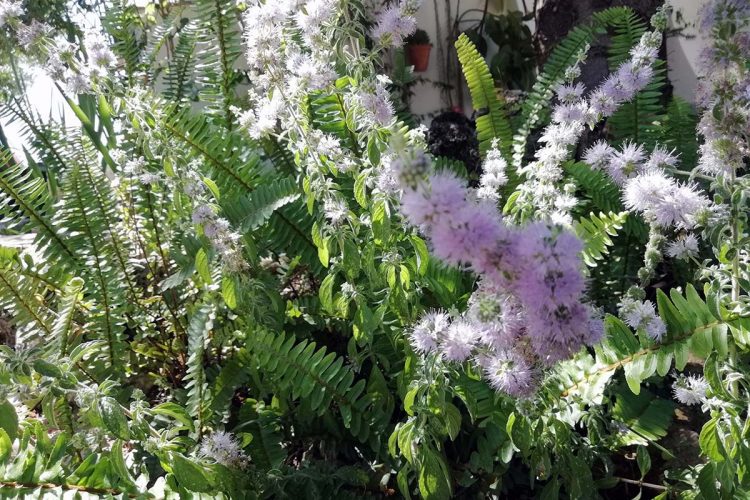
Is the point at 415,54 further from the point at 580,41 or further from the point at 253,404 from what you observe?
the point at 253,404

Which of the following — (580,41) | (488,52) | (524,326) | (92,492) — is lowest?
(488,52)

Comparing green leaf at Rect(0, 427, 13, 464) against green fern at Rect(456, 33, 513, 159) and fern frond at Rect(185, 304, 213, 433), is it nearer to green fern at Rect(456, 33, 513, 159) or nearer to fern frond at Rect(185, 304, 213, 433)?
fern frond at Rect(185, 304, 213, 433)

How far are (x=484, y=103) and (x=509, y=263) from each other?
4.84ft

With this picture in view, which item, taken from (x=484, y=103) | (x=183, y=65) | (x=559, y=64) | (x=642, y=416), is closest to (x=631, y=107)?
(x=559, y=64)

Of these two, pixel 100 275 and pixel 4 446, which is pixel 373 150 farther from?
pixel 100 275

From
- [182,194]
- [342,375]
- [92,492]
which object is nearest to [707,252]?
[342,375]

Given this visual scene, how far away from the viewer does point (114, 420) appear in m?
0.92

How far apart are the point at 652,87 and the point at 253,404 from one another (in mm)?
1326

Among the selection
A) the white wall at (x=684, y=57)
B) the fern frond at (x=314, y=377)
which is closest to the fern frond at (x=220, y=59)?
the fern frond at (x=314, y=377)

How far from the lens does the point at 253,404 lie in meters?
1.43

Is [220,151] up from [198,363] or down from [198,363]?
up

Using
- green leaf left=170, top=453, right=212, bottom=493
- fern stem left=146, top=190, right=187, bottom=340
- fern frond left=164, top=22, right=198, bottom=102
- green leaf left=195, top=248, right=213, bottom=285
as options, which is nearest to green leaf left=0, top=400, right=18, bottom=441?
green leaf left=170, top=453, right=212, bottom=493

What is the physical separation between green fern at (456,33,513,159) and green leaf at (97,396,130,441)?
125 centimetres

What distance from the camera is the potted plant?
3.75 meters
